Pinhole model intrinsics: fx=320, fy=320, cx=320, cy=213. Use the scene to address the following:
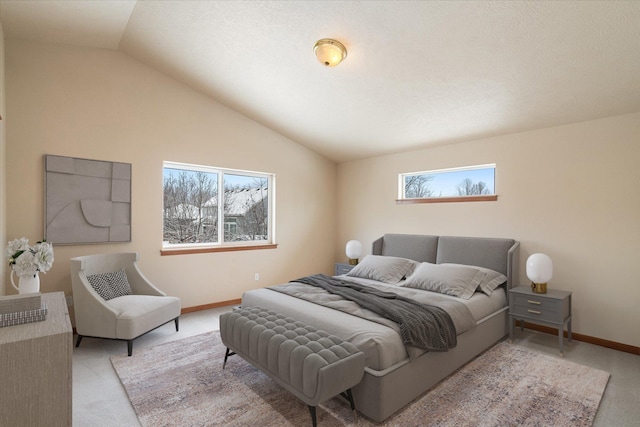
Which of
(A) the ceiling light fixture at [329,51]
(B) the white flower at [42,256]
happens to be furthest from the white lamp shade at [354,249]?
(B) the white flower at [42,256]

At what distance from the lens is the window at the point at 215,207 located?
14.1 feet

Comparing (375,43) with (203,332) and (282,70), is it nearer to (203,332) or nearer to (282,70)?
(282,70)

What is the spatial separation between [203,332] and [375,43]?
11.3 ft

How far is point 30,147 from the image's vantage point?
3.25 meters

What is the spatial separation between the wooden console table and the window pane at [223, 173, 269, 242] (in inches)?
133

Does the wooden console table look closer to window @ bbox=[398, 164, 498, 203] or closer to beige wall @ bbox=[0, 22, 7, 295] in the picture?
beige wall @ bbox=[0, 22, 7, 295]

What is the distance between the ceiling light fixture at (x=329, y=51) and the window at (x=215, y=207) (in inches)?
95.1

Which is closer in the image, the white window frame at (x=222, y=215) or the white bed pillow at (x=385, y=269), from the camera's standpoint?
the white bed pillow at (x=385, y=269)

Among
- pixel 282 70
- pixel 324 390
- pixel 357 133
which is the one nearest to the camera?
pixel 324 390

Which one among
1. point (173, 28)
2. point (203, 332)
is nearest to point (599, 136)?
point (173, 28)

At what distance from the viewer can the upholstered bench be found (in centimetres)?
183

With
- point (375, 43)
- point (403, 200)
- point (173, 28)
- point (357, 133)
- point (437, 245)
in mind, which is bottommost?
point (437, 245)

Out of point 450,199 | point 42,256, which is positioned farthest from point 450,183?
point 42,256

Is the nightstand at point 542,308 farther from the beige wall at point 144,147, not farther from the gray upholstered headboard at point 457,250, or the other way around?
the beige wall at point 144,147
